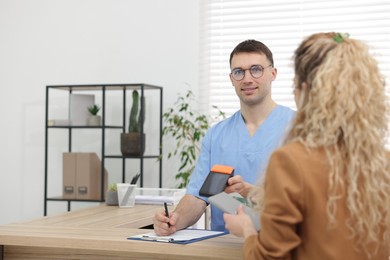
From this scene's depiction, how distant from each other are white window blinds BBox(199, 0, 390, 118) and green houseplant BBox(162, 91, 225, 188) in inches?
3.9

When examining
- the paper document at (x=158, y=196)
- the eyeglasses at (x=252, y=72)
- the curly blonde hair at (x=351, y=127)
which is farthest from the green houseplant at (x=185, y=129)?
the curly blonde hair at (x=351, y=127)

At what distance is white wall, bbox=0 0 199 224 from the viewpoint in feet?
14.6

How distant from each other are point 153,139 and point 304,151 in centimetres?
317

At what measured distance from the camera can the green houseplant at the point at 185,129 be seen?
4.18 metres

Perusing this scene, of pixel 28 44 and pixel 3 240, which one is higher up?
pixel 28 44

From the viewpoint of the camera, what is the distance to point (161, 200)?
139 inches

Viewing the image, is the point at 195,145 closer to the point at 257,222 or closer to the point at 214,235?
the point at 214,235

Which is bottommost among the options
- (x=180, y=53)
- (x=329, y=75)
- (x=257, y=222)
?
(x=257, y=222)

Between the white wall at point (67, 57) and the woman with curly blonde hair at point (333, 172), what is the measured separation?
3.04 meters

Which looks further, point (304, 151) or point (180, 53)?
point (180, 53)

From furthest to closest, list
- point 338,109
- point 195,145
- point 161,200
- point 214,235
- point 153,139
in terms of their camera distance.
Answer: point 153,139
point 195,145
point 161,200
point 214,235
point 338,109

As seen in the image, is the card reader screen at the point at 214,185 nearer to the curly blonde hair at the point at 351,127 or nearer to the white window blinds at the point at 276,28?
the curly blonde hair at the point at 351,127

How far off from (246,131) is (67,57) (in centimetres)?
253

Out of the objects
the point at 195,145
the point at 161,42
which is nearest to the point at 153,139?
the point at 195,145
